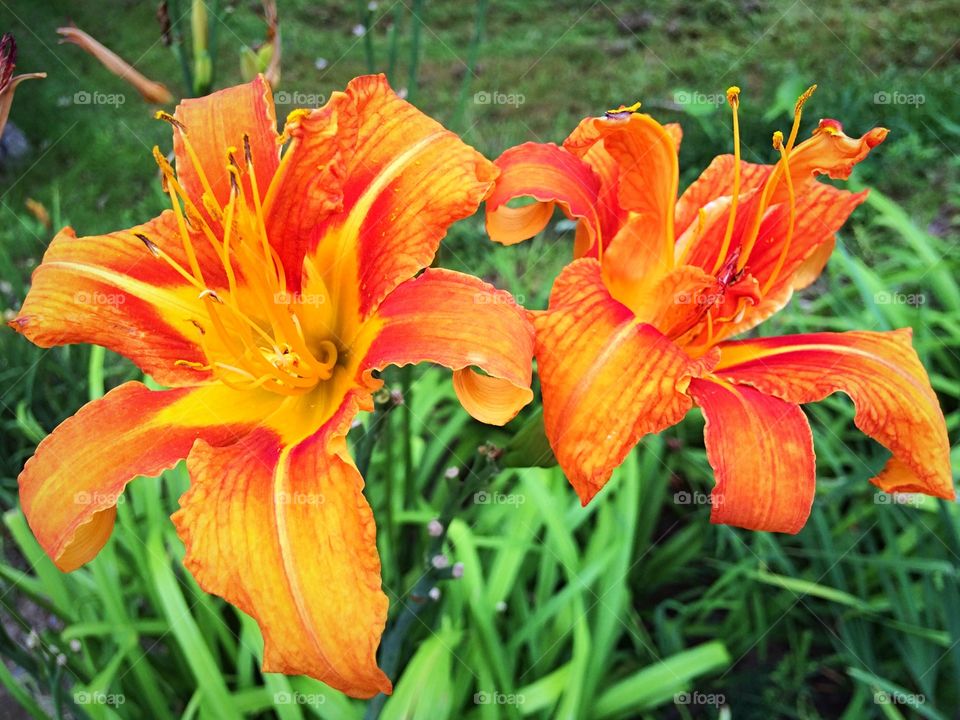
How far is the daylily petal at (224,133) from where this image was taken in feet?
4.21

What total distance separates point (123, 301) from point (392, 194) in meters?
0.49

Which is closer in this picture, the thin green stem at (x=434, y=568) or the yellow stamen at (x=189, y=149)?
the yellow stamen at (x=189, y=149)

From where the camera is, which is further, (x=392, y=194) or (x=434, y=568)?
(x=434, y=568)

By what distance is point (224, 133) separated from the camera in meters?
1.31

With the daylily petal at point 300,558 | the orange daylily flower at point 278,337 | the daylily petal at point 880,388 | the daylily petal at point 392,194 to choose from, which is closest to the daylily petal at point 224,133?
the orange daylily flower at point 278,337

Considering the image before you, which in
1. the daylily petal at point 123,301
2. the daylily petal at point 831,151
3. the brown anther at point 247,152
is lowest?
the daylily petal at point 123,301

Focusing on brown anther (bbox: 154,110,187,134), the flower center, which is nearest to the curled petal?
the flower center

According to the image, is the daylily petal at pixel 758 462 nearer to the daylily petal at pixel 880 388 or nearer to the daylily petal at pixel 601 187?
the daylily petal at pixel 880 388

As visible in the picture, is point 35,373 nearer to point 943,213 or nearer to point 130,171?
point 130,171

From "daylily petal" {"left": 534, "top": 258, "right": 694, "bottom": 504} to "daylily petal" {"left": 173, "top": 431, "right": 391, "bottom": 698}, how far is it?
0.90 feet

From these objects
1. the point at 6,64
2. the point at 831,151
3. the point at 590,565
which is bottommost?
the point at 590,565

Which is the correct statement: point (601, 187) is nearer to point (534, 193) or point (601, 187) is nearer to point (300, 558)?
point (534, 193)

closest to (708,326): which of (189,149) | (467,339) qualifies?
(467,339)

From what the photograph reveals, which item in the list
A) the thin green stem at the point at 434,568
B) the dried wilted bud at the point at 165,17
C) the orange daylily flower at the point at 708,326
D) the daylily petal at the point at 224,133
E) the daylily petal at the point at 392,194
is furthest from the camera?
the dried wilted bud at the point at 165,17
